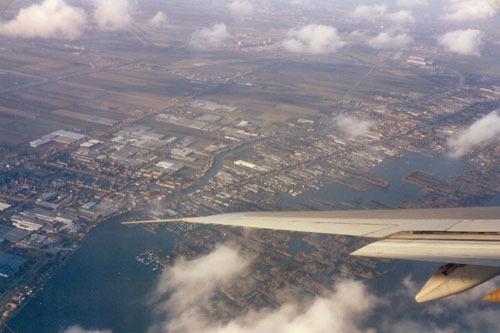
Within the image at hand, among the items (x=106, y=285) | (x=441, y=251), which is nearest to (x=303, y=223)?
(x=441, y=251)

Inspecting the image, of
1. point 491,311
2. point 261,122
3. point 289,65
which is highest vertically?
point 289,65

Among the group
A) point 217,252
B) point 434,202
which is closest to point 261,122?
point 434,202

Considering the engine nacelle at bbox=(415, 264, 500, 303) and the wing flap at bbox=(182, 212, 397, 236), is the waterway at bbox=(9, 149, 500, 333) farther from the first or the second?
the engine nacelle at bbox=(415, 264, 500, 303)

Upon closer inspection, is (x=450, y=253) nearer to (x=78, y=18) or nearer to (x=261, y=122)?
(x=261, y=122)

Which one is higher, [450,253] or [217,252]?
[450,253]

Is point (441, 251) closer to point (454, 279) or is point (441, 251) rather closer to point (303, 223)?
point (454, 279)

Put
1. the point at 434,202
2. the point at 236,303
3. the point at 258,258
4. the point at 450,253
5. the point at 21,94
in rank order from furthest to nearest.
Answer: the point at 21,94
the point at 434,202
the point at 258,258
the point at 236,303
the point at 450,253

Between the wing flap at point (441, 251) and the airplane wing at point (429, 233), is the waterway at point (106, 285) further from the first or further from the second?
the wing flap at point (441, 251)
